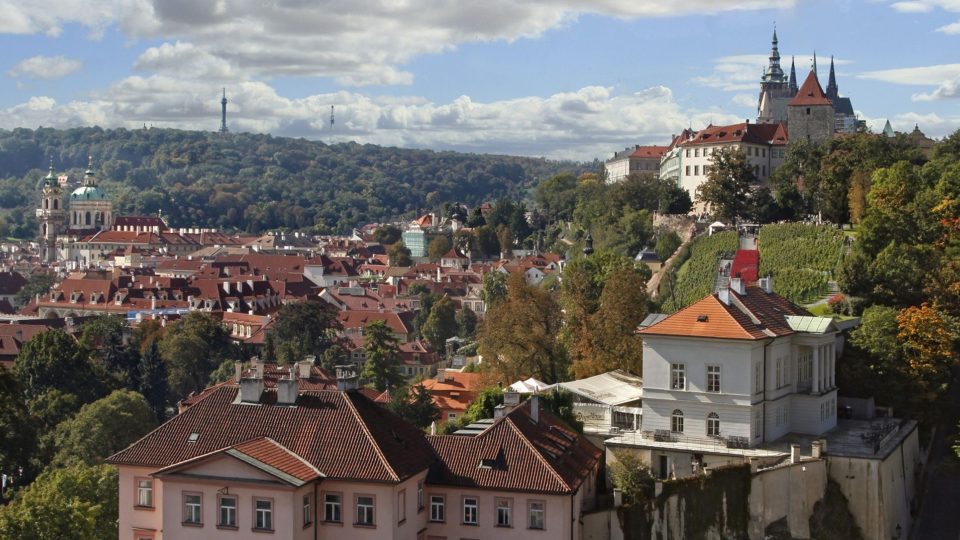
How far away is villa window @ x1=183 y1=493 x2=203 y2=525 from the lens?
92.3 ft

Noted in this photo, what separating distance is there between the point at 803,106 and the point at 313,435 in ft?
226

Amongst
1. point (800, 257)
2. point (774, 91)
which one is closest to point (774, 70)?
point (774, 91)

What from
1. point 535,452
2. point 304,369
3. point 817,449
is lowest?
point 817,449

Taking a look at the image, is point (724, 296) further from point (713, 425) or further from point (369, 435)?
point (369, 435)

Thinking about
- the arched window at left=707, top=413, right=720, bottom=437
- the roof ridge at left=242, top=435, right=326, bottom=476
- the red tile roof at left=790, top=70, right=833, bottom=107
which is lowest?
the arched window at left=707, top=413, right=720, bottom=437

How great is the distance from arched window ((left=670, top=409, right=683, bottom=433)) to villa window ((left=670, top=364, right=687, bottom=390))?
0.68 m

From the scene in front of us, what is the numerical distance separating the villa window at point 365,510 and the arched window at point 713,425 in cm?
1246

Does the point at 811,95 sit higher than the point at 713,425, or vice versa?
the point at 811,95

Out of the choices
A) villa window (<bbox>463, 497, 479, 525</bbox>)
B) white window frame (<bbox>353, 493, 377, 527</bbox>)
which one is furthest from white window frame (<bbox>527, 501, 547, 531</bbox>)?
white window frame (<bbox>353, 493, 377, 527</bbox>)

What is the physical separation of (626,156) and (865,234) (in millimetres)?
95388

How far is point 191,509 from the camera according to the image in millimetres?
28203

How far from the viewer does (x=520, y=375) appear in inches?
1967

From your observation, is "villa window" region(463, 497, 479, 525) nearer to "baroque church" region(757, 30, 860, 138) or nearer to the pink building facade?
the pink building facade

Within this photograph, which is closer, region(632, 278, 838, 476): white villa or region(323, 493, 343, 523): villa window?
region(323, 493, 343, 523): villa window
